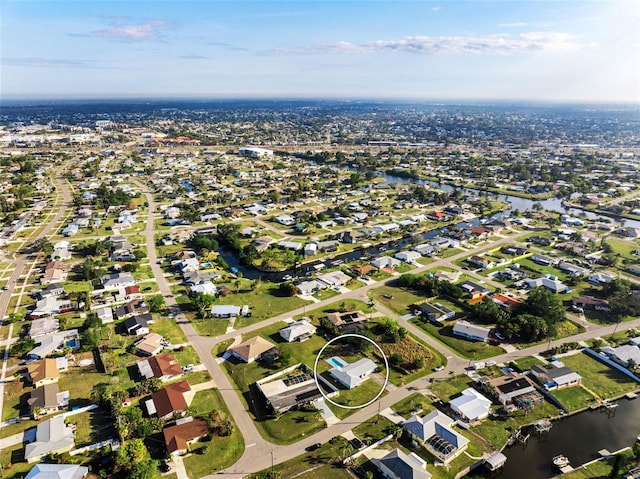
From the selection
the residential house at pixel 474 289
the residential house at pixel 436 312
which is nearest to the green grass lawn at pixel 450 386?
the residential house at pixel 436 312

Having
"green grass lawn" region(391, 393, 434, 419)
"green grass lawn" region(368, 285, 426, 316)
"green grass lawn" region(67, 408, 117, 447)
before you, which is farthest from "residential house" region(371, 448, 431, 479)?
"green grass lawn" region(368, 285, 426, 316)

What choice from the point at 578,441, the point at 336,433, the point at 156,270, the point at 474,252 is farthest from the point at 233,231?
the point at 578,441

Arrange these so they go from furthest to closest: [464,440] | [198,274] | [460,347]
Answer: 1. [198,274]
2. [460,347]
3. [464,440]

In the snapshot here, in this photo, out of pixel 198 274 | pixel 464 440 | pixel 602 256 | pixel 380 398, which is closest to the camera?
Result: pixel 464 440

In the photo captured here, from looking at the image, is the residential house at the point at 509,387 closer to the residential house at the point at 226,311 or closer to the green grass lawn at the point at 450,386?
the green grass lawn at the point at 450,386

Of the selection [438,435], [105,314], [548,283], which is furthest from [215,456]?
[548,283]

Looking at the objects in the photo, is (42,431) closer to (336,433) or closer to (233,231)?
(336,433)
